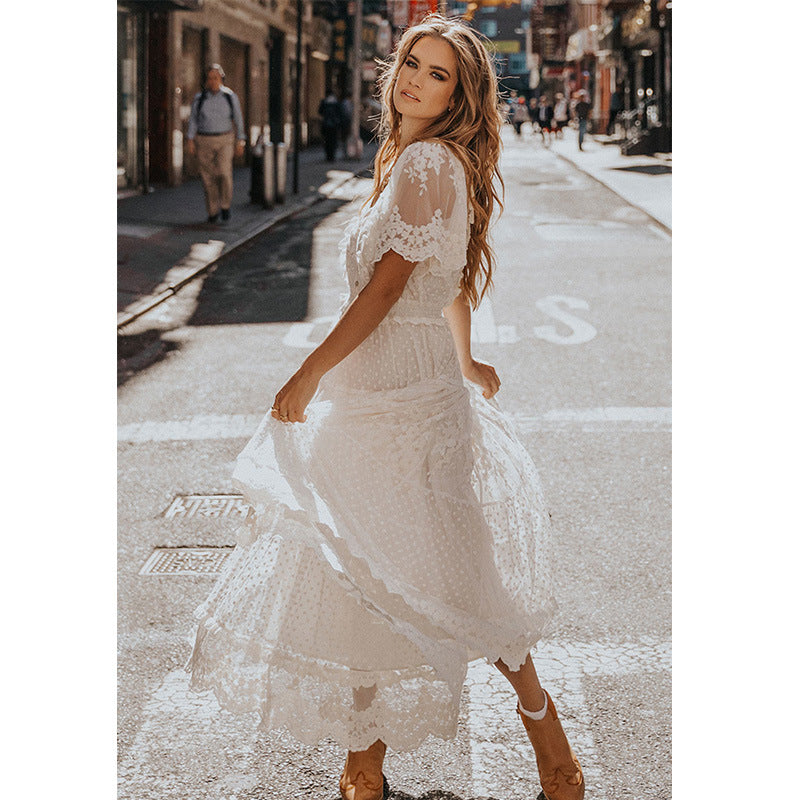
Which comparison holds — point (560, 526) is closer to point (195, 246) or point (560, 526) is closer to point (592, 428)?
point (592, 428)

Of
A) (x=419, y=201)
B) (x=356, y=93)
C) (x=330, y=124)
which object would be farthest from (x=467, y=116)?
(x=356, y=93)

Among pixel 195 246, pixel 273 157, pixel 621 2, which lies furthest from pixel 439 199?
pixel 621 2

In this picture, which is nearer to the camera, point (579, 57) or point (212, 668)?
point (212, 668)

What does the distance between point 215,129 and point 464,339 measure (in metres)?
12.2

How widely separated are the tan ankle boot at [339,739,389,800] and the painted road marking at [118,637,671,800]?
10cm

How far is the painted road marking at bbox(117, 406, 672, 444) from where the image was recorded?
20.4 feet

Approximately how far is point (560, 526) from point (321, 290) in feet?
21.5

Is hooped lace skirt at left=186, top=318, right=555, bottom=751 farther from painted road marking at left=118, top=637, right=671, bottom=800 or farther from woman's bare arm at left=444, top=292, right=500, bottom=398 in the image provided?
painted road marking at left=118, top=637, right=671, bottom=800

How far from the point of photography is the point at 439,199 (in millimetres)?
2539

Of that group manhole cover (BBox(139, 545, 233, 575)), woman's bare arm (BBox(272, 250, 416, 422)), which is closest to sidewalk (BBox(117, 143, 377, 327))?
manhole cover (BBox(139, 545, 233, 575))

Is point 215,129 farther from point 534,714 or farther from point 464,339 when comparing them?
point 534,714

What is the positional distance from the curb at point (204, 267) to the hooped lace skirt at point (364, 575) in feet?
7.25
